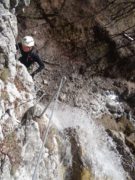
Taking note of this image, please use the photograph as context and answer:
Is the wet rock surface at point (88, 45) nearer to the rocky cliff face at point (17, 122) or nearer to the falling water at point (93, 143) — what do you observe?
the falling water at point (93, 143)

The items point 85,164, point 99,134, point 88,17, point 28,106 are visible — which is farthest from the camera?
point 88,17

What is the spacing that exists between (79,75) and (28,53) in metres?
3.90

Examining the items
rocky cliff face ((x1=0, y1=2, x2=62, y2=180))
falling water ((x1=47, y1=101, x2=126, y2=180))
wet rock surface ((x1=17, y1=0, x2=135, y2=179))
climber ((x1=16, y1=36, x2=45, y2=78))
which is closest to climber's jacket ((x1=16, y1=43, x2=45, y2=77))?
climber ((x1=16, y1=36, x2=45, y2=78))

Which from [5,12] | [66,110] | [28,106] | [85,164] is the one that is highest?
[5,12]

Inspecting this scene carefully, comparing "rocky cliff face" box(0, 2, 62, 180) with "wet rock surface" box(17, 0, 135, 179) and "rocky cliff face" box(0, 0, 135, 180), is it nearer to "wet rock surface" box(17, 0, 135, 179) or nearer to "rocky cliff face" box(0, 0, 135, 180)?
"rocky cliff face" box(0, 0, 135, 180)

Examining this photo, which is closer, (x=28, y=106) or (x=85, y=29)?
(x=28, y=106)

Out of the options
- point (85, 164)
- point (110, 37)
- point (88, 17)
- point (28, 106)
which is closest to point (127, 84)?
point (110, 37)

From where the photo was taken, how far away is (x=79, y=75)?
15422 millimetres

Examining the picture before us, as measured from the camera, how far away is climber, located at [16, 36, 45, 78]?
11727mm

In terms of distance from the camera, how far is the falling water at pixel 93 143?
1225 cm

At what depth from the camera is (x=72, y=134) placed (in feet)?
40.5

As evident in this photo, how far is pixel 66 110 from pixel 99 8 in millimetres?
4887

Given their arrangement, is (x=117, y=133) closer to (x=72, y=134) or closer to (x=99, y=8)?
(x=72, y=134)

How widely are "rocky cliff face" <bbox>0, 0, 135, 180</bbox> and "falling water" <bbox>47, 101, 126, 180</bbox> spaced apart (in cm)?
4
